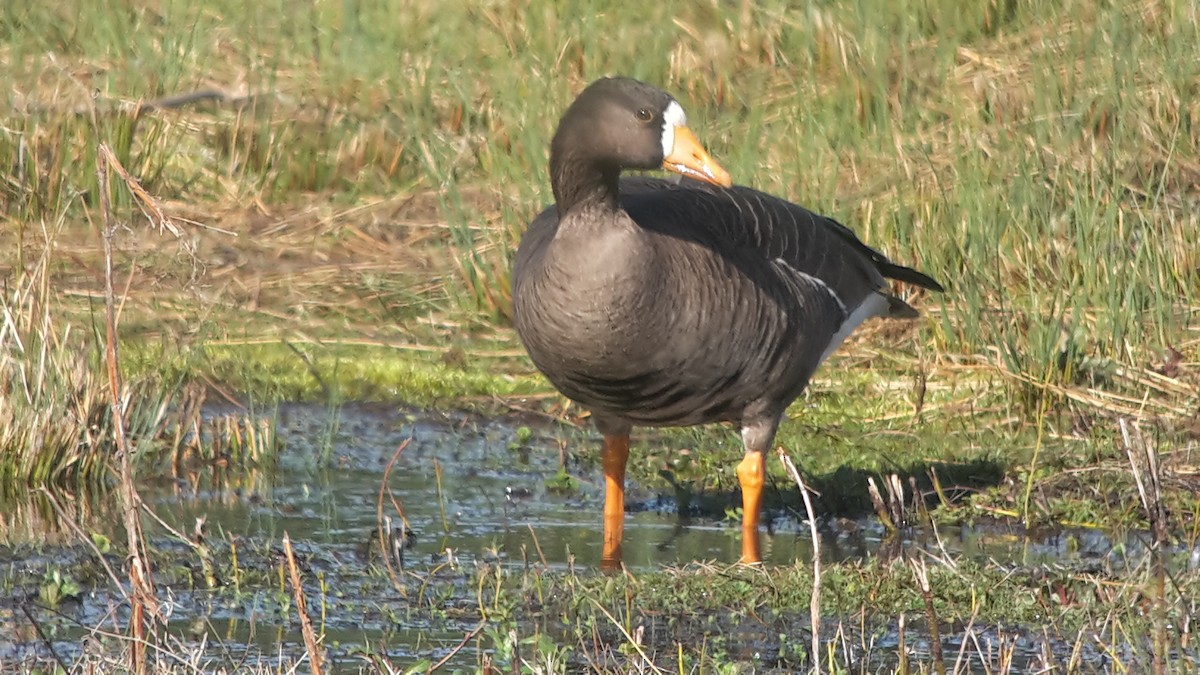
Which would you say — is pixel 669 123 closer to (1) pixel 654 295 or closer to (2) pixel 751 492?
(1) pixel 654 295

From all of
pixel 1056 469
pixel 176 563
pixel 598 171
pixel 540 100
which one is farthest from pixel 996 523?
pixel 540 100

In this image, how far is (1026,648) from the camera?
4.70m

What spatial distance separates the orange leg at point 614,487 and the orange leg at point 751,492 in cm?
40

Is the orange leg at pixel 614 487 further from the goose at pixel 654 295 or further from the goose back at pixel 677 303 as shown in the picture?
the goose back at pixel 677 303

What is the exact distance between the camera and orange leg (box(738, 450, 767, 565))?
5730 mm

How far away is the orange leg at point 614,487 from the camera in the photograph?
5816mm

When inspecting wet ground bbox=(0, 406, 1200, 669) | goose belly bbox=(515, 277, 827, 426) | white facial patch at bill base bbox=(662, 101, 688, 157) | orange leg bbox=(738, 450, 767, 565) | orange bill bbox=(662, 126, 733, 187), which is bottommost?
wet ground bbox=(0, 406, 1200, 669)

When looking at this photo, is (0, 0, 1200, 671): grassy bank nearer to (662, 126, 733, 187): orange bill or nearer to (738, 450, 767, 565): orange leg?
(738, 450, 767, 565): orange leg

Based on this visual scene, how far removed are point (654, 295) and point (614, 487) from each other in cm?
92

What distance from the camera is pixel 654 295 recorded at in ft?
17.3

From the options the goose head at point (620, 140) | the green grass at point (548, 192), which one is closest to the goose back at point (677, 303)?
the goose head at point (620, 140)

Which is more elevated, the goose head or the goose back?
the goose head

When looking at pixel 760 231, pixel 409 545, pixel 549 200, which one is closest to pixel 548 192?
pixel 549 200

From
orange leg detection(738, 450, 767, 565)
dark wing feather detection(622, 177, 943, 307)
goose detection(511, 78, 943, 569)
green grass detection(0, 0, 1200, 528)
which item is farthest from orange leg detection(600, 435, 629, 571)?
green grass detection(0, 0, 1200, 528)
